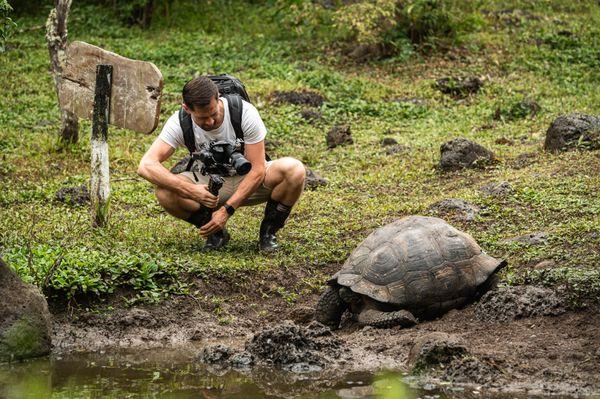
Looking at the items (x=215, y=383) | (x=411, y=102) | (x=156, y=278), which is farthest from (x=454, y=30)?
(x=215, y=383)

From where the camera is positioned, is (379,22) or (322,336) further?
(379,22)

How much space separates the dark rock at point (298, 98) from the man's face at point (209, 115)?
6.88 metres

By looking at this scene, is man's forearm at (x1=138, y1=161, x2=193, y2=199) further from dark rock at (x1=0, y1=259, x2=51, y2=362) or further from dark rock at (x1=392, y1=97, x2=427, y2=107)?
dark rock at (x1=392, y1=97, x2=427, y2=107)

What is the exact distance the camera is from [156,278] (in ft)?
22.6

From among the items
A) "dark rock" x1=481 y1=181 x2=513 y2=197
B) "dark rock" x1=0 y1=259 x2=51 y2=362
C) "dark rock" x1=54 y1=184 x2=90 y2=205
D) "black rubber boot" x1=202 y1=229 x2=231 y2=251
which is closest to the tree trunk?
"dark rock" x1=54 y1=184 x2=90 y2=205

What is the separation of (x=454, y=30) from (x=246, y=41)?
3750mm

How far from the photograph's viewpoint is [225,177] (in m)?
7.64

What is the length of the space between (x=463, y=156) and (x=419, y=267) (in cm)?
465

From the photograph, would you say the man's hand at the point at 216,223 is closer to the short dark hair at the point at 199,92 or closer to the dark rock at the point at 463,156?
the short dark hair at the point at 199,92

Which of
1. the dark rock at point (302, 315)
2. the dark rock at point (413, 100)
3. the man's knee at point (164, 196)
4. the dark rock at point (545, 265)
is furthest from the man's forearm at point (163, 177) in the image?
the dark rock at point (413, 100)

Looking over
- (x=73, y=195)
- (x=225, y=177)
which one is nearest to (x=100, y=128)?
(x=225, y=177)

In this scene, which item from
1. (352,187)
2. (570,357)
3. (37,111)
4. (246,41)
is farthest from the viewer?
(246,41)

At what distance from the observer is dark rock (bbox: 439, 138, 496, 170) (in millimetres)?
10570

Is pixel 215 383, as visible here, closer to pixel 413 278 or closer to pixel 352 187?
A: pixel 413 278
